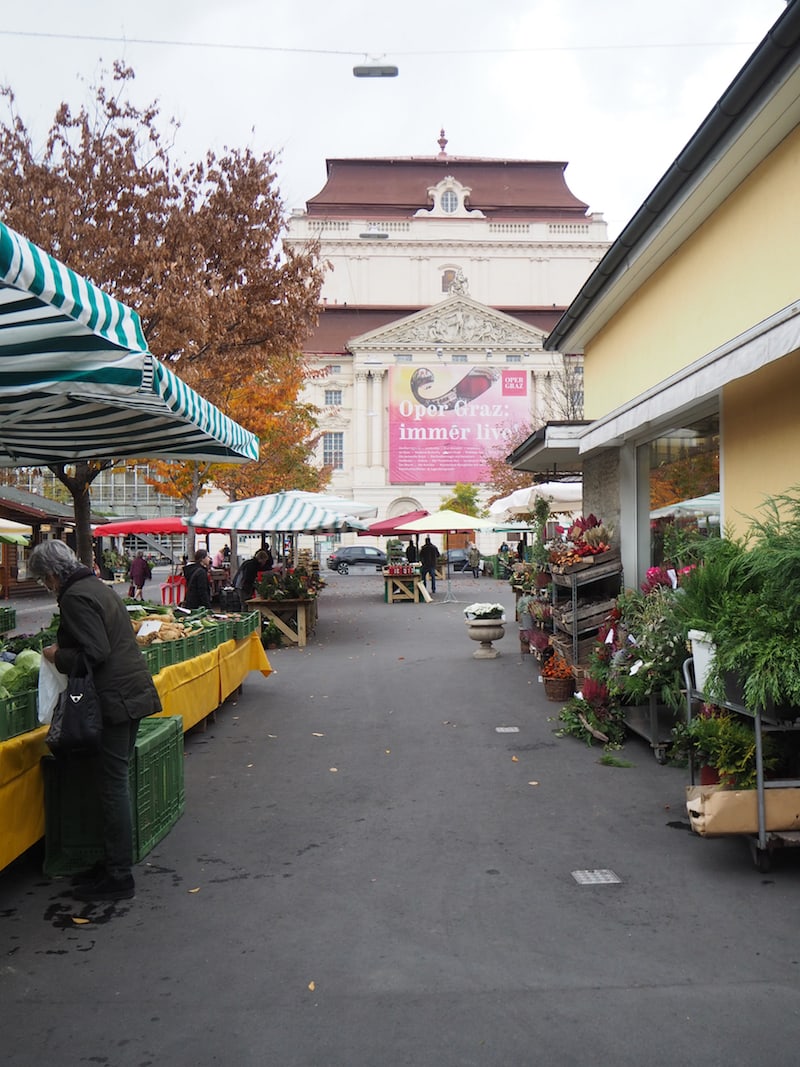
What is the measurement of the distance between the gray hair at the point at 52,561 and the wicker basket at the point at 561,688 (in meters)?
6.79

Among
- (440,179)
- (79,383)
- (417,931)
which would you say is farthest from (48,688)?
(440,179)

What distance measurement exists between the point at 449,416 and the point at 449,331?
7.18 metres

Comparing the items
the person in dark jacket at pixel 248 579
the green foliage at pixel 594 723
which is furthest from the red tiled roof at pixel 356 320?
the green foliage at pixel 594 723

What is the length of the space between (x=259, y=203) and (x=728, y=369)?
9.31 meters

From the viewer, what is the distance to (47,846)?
4930 mm

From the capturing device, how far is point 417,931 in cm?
415

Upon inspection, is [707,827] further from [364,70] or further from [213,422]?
[364,70]

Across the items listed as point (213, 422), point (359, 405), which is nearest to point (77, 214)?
point (213, 422)

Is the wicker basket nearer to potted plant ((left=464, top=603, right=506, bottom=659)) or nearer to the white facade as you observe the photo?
potted plant ((left=464, top=603, right=506, bottom=659))

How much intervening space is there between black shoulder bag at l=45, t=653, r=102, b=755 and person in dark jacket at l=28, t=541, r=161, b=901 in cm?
7

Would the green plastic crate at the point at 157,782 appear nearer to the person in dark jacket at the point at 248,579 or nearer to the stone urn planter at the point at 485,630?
the stone urn planter at the point at 485,630

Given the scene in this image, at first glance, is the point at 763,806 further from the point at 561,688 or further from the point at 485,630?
the point at 485,630

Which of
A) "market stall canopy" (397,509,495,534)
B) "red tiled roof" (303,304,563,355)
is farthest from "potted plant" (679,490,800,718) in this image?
"red tiled roof" (303,304,563,355)

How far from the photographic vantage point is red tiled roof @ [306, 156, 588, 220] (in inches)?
2721
